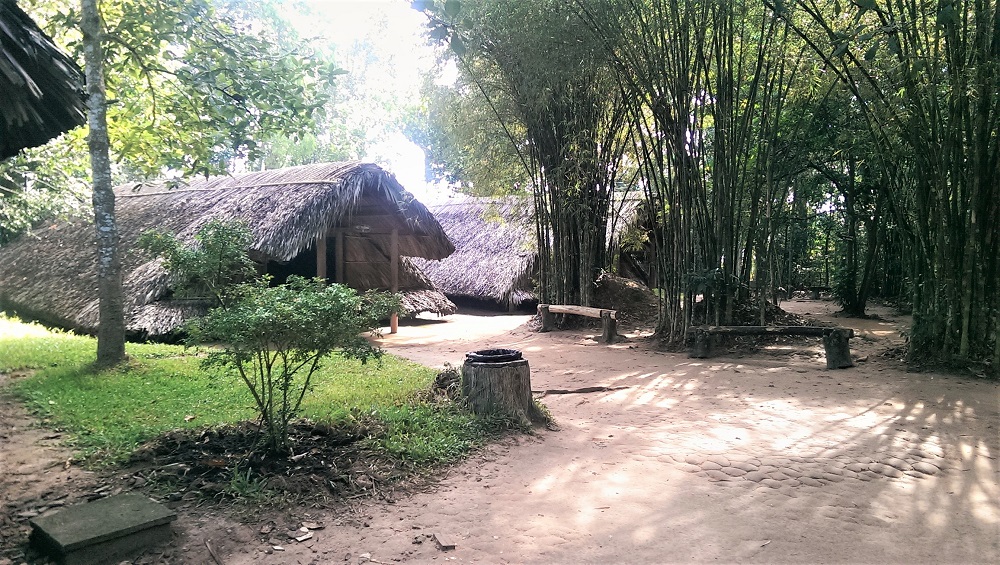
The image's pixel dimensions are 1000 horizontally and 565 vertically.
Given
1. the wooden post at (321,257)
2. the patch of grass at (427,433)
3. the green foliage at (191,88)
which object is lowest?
the patch of grass at (427,433)

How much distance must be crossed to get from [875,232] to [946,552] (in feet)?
33.0

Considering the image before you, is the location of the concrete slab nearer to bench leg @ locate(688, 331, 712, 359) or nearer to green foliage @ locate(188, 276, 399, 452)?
green foliage @ locate(188, 276, 399, 452)

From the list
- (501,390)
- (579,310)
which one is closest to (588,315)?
(579,310)

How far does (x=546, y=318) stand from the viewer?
10758 mm

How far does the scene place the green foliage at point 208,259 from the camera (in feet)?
11.9

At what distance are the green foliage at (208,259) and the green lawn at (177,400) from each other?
3.21ft

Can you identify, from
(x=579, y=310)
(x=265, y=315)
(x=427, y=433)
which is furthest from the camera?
(x=579, y=310)

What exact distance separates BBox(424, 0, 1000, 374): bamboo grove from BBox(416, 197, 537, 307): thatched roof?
2845 millimetres

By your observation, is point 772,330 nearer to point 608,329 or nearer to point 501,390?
point 608,329

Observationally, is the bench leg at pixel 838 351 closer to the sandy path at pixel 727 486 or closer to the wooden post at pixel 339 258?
the sandy path at pixel 727 486

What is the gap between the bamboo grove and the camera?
574 cm

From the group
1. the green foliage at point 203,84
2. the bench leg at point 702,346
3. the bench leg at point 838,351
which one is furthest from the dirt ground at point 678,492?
the green foliage at point 203,84

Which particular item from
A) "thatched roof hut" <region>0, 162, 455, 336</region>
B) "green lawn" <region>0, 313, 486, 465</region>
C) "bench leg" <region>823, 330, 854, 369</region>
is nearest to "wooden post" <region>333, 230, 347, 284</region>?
"thatched roof hut" <region>0, 162, 455, 336</region>

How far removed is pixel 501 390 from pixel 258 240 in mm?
6606
